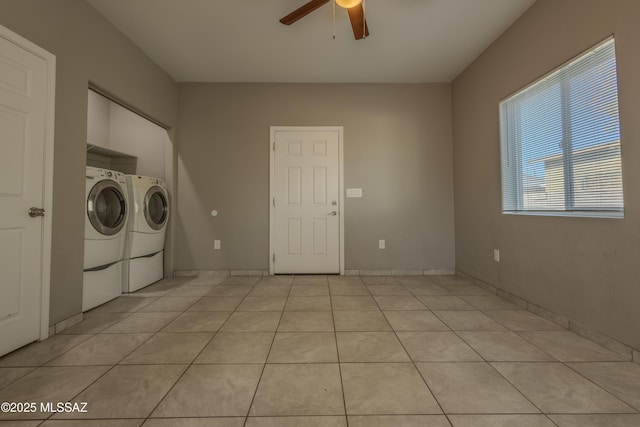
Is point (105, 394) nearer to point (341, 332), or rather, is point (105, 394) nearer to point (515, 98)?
point (341, 332)

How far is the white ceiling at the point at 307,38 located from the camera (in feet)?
7.39

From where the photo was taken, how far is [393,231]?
3592mm

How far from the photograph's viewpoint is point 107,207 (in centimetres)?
256

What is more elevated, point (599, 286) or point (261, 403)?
point (599, 286)

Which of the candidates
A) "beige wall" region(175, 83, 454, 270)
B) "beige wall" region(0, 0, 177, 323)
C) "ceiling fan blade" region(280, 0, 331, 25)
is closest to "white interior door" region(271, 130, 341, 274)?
"beige wall" region(175, 83, 454, 270)

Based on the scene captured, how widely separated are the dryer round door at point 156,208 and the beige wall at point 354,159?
500mm

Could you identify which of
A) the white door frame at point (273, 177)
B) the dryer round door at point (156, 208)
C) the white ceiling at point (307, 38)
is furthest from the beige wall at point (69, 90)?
the white door frame at point (273, 177)

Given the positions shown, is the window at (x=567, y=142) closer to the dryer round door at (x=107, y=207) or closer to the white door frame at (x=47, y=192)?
the white door frame at (x=47, y=192)

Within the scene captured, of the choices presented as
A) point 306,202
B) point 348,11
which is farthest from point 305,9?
point 306,202

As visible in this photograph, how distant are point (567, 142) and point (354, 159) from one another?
214cm

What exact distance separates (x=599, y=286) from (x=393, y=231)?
206cm

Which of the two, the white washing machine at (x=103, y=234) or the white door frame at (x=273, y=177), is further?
the white door frame at (x=273, y=177)

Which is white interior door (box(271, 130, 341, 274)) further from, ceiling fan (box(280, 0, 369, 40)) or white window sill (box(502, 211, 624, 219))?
white window sill (box(502, 211, 624, 219))

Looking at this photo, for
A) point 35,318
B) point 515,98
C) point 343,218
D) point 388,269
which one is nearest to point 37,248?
point 35,318
